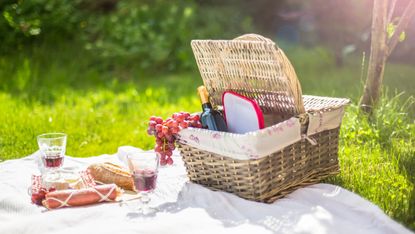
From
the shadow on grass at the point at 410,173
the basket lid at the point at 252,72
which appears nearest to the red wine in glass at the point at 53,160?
the basket lid at the point at 252,72

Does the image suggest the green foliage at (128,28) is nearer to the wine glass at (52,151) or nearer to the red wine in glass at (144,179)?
the wine glass at (52,151)

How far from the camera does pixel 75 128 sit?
441 cm

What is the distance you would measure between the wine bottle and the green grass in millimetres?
586

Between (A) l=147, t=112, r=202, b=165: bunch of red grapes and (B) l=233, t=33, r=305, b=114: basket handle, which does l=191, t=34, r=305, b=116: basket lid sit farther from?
(A) l=147, t=112, r=202, b=165: bunch of red grapes

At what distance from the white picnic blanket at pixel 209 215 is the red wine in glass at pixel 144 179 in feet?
0.39

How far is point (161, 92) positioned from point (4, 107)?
1.27 metres

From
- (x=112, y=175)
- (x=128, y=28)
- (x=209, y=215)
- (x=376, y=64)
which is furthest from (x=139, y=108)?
(x=209, y=215)

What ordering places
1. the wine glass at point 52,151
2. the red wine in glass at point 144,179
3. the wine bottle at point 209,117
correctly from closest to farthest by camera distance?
the red wine in glass at point 144,179 → the wine glass at point 52,151 → the wine bottle at point 209,117

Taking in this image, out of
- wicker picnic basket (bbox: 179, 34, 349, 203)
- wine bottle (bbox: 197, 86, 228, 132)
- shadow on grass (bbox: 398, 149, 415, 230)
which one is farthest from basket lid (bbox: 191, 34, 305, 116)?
shadow on grass (bbox: 398, 149, 415, 230)

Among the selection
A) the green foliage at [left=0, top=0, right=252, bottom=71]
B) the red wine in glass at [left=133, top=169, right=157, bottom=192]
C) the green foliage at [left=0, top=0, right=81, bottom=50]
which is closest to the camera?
the red wine in glass at [left=133, top=169, right=157, bottom=192]

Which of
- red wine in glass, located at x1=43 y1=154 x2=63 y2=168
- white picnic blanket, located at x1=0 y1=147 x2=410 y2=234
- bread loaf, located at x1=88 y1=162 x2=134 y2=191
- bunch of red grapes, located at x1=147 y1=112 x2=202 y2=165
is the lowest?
white picnic blanket, located at x1=0 y1=147 x2=410 y2=234

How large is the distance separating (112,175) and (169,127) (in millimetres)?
341

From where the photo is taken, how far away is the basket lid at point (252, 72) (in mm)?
2912

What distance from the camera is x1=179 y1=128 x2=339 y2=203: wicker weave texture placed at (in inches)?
111
